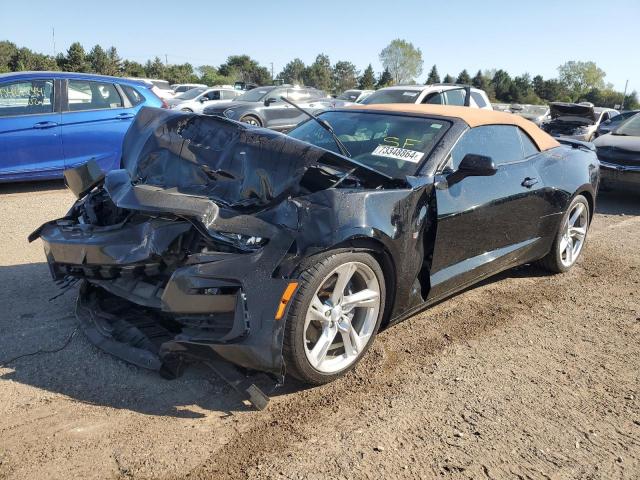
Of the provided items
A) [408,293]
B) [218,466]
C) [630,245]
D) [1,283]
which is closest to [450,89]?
[630,245]

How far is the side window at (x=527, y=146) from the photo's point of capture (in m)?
4.47

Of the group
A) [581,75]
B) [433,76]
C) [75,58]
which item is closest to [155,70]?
[75,58]

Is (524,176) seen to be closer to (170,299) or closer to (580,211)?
(580,211)

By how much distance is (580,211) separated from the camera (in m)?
5.12

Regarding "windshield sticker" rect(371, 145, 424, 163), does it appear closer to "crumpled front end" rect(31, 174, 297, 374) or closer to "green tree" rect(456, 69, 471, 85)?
"crumpled front end" rect(31, 174, 297, 374)

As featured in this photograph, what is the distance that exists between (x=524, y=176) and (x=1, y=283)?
4.26 m

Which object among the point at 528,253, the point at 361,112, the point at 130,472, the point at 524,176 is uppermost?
the point at 361,112

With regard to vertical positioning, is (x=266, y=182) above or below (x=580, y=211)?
above

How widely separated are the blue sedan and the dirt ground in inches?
147

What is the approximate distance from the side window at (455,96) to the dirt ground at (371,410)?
6945mm

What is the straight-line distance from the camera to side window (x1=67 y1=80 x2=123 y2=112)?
24.3 feet

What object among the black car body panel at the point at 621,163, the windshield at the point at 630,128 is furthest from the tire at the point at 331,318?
the windshield at the point at 630,128

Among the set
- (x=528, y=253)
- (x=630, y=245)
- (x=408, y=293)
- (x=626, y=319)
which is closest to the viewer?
(x=408, y=293)

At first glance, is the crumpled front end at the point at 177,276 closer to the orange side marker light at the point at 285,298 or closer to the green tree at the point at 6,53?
the orange side marker light at the point at 285,298
